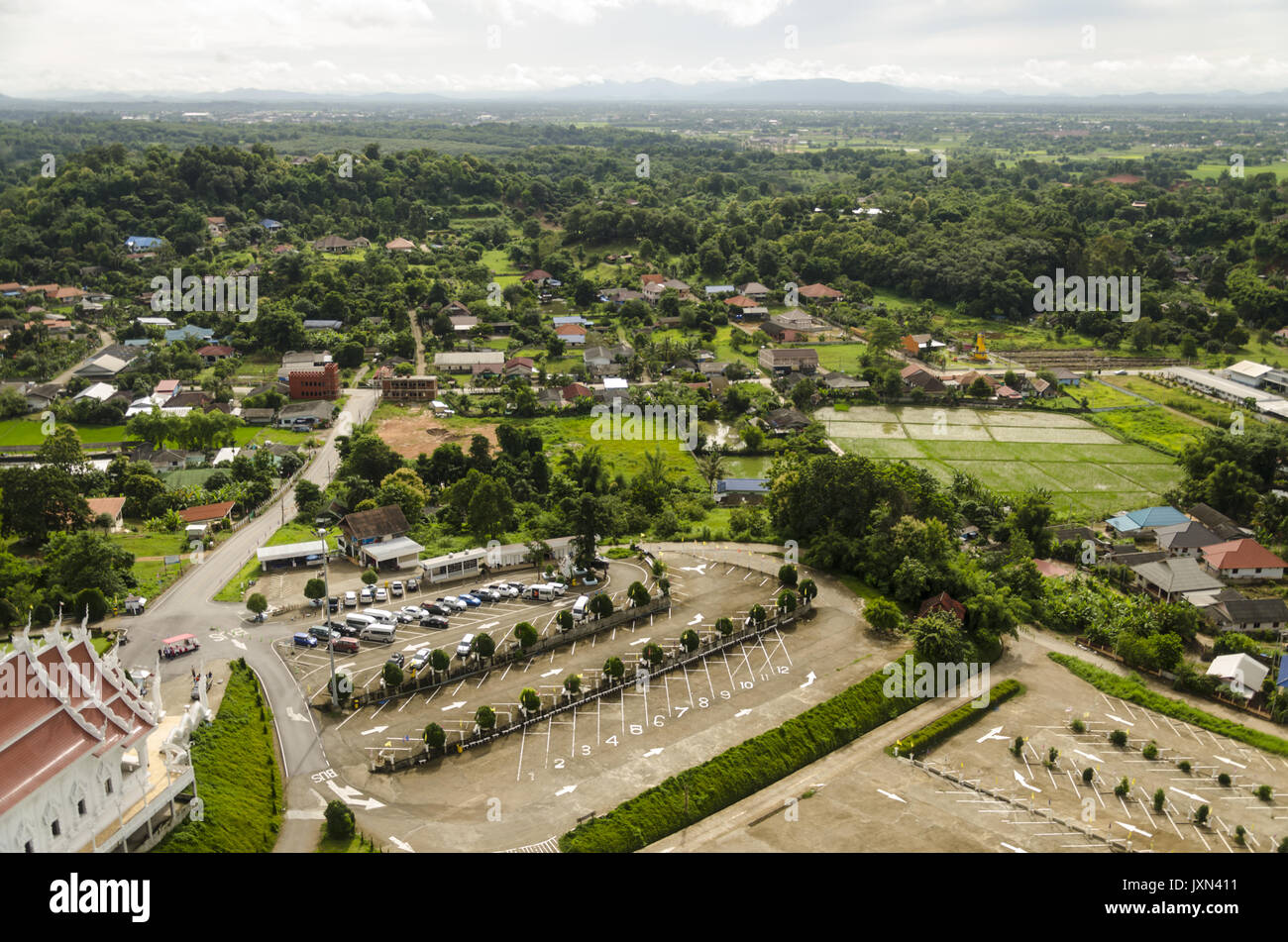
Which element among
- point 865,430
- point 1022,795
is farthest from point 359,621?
point 865,430

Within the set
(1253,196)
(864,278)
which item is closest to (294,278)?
(864,278)

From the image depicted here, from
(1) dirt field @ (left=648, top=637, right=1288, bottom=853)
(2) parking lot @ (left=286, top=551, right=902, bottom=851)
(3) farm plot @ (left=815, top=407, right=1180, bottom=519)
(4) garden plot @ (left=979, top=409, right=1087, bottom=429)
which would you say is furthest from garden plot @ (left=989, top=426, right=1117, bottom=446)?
(1) dirt field @ (left=648, top=637, right=1288, bottom=853)

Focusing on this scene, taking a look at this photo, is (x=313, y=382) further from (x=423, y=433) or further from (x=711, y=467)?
(x=711, y=467)

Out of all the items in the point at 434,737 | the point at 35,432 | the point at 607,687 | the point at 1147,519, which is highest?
the point at 35,432

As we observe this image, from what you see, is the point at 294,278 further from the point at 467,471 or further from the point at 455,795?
the point at 455,795

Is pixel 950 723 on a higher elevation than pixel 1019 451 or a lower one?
lower

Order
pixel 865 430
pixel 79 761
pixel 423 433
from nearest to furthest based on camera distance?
pixel 79 761
pixel 423 433
pixel 865 430

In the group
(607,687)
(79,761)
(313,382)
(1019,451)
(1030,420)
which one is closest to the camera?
(79,761)
